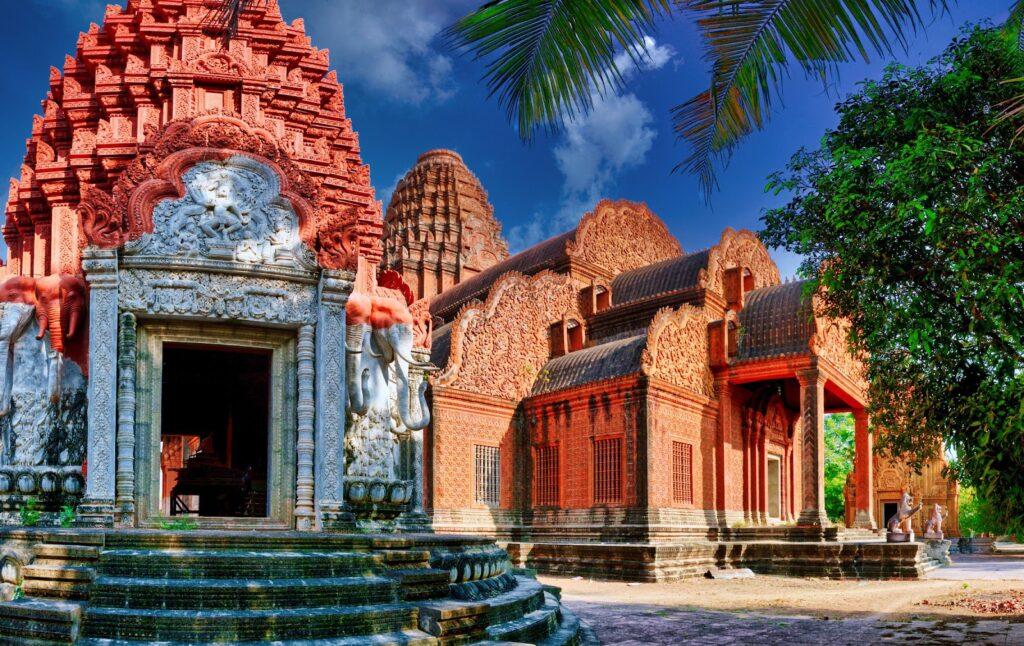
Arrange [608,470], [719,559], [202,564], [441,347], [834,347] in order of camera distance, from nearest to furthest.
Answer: [202,564], [719,559], [608,470], [441,347], [834,347]

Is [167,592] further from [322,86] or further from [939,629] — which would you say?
[939,629]

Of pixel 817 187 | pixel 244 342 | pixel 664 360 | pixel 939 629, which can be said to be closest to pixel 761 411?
pixel 664 360

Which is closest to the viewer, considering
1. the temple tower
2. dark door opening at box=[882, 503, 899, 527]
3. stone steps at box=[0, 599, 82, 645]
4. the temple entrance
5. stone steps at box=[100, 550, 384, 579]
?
stone steps at box=[0, 599, 82, 645]

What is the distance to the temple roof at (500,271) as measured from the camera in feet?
84.1

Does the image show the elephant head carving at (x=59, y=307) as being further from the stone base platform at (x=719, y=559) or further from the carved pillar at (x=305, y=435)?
the stone base platform at (x=719, y=559)

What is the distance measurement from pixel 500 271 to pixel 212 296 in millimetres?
19950

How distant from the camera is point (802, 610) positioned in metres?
12.3

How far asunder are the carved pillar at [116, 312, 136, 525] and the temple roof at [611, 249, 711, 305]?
612 inches

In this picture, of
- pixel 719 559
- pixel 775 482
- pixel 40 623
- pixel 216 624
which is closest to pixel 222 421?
pixel 719 559

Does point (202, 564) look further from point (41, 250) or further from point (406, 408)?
point (41, 250)

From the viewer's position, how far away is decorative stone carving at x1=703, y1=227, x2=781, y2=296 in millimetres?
22469

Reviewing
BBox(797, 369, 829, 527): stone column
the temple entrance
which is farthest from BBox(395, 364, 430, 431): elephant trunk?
the temple entrance

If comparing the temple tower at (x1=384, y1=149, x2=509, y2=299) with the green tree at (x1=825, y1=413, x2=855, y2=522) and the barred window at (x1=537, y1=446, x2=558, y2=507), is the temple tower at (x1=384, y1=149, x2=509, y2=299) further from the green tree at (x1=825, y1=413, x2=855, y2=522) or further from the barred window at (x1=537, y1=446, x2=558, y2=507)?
the green tree at (x1=825, y1=413, x2=855, y2=522)

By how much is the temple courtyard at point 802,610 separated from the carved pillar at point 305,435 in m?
3.01
